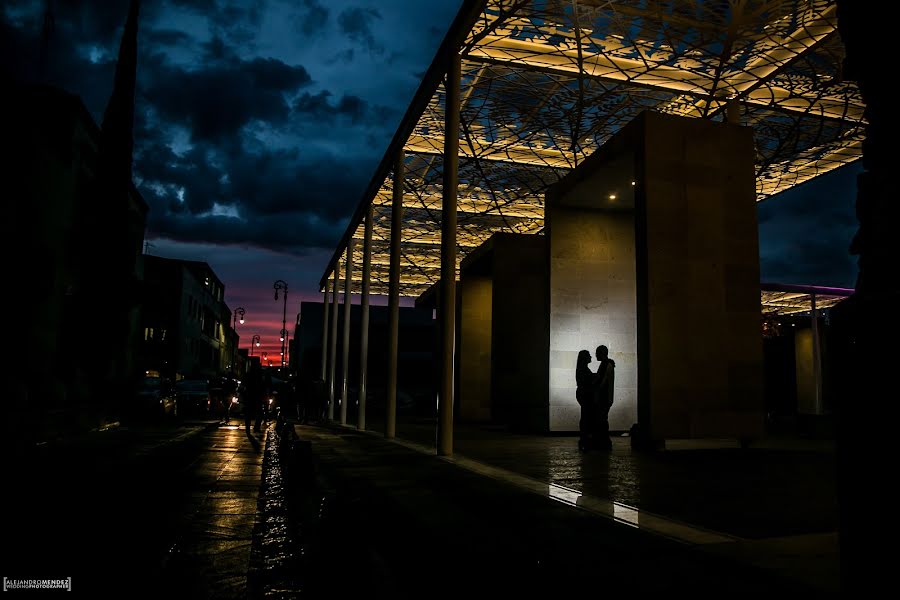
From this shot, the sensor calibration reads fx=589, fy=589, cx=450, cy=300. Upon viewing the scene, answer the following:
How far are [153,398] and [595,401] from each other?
19.6 metres

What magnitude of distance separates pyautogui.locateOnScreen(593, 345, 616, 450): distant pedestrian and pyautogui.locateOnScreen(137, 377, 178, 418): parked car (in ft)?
63.7

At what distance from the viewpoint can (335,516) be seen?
12.3 ft

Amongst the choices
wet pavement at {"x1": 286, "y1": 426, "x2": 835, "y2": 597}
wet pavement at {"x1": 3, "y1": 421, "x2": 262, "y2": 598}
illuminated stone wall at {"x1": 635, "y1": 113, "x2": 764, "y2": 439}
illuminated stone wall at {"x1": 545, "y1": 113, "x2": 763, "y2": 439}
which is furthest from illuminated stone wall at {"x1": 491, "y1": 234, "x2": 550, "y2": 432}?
wet pavement at {"x1": 286, "y1": 426, "x2": 835, "y2": 597}

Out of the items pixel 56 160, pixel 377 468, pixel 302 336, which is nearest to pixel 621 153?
pixel 377 468

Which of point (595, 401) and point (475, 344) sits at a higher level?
point (475, 344)

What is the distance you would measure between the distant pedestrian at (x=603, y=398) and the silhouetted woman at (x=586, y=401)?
0.29ft

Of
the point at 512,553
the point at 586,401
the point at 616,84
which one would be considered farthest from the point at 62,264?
the point at 512,553

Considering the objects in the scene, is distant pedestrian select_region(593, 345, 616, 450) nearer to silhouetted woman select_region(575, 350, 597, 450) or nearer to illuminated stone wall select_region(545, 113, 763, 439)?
silhouetted woman select_region(575, 350, 597, 450)

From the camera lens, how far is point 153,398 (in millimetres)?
24703

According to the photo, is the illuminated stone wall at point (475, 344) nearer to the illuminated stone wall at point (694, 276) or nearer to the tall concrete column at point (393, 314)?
the tall concrete column at point (393, 314)

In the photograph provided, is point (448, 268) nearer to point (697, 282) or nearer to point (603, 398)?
point (603, 398)

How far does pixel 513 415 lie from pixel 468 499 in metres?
14.1

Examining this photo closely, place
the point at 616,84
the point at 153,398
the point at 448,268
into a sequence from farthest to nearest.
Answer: the point at 153,398 < the point at 616,84 < the point at 448,268

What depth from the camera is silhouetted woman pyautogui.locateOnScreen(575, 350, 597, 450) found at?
12.8 meters
